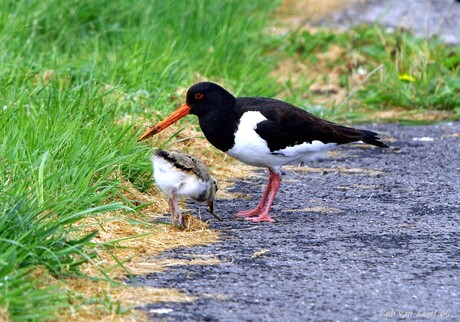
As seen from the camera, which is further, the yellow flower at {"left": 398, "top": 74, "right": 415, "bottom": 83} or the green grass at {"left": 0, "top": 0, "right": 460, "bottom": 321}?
the yellow flower at {"left": 398, "top": 74, "right": 415, "bottom": 83}

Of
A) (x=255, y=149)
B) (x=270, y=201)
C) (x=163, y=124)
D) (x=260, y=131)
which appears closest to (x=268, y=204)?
(x=270, y=201)

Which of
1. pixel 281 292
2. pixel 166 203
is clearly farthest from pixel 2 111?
pixel 281 292

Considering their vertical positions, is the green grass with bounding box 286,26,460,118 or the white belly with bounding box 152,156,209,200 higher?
the white belly with bounding box 152,156,209,200

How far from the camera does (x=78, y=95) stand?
7.10m

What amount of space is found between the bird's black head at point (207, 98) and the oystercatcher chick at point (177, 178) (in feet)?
2.92

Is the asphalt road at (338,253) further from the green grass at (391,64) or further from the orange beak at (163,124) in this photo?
the green grass at (391,64)

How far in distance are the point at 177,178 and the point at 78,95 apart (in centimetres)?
178

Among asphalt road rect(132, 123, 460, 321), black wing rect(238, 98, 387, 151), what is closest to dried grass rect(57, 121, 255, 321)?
asphalt road rect(132, 123, 460, 321)

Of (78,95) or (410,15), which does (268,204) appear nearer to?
(78,95)

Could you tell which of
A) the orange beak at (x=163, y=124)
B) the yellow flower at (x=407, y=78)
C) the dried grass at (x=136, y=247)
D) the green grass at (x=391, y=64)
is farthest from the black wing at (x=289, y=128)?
the yellow flower at (x=407, y=78)

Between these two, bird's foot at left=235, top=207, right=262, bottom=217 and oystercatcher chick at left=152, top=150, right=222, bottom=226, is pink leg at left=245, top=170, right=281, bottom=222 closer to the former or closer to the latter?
bird's foot at left=235, top=207, right=262, bottom=217

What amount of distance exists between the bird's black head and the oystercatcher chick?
89 cm

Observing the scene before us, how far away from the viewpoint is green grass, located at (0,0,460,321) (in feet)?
14.5

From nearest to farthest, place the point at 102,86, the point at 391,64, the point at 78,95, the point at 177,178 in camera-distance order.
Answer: the point at 177,178 < the point at 78,95 < the point at 102,86 < the point at 391,64
